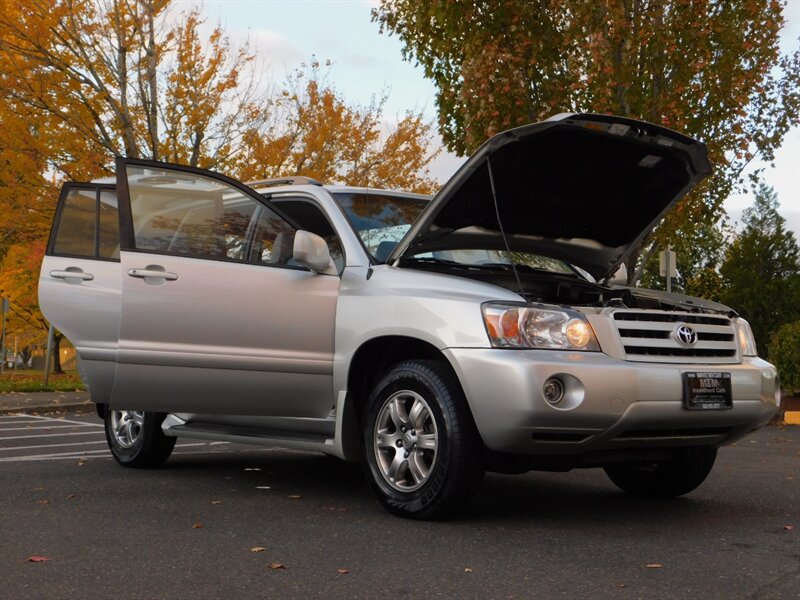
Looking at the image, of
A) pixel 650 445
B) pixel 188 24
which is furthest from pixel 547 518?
pixel 188 24

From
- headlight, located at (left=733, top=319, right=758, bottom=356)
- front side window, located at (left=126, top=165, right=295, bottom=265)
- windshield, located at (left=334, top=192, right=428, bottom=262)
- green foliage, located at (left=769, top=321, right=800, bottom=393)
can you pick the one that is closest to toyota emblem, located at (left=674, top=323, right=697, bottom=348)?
headlight, located at (left=733, top=319, right=758, bottom=356)

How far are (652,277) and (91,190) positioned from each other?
176 feet

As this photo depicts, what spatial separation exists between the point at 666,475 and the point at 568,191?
183 cm

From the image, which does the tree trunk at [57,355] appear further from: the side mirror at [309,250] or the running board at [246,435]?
the side mirror at [309,250]

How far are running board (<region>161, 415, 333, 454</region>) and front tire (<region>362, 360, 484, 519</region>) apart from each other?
468 mm

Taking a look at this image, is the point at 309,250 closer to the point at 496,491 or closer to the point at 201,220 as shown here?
the point at 201,220

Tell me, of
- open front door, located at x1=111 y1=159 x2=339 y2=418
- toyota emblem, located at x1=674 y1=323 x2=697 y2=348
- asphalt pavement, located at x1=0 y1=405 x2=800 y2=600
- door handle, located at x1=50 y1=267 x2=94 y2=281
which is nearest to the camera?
asphalt pavement, located at x1=0 y1=405 x2=800 y2=600

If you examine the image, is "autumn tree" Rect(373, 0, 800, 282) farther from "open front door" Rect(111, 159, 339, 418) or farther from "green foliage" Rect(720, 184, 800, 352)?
"open front door" Rect(111, 159, 339, 418)

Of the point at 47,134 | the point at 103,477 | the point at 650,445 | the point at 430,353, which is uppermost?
the point at 47,134

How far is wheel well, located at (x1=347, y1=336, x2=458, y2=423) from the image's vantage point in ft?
18.7

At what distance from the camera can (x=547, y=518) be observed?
5.61m

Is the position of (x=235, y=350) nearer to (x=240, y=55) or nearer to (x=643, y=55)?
(x=643, y=55)

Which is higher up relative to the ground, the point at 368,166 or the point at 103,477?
the point at 368,166

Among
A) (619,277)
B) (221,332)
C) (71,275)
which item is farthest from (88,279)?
(619,277)
